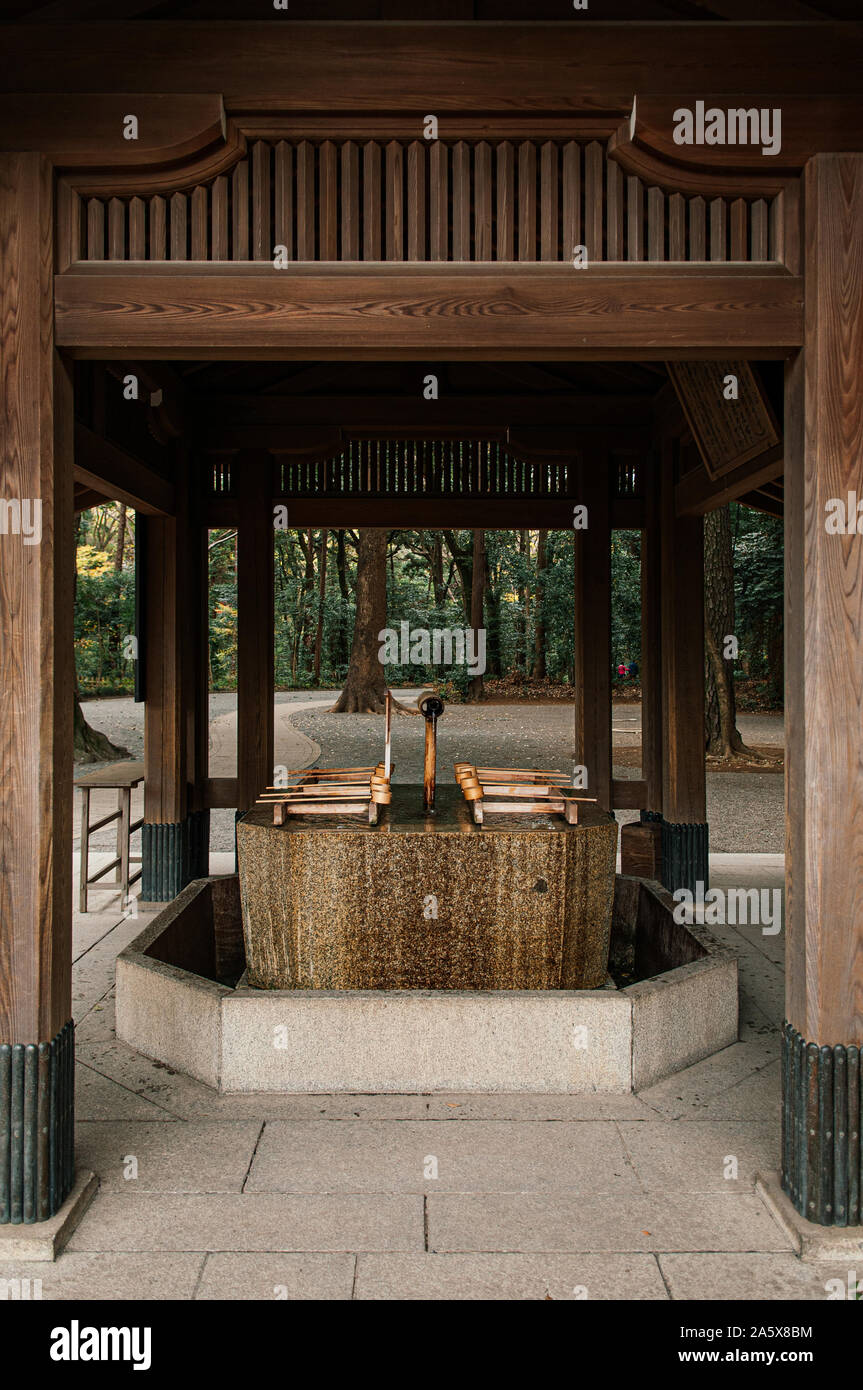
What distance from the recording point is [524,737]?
18750 mm

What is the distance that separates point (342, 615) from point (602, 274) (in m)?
28.1

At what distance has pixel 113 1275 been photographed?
2.91m

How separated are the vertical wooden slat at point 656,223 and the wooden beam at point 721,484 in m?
1.40

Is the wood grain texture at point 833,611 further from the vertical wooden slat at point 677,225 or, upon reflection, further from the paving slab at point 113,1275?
the paving slab at point 113,1275

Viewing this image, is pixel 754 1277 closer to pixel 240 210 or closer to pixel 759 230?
pixel 759 230

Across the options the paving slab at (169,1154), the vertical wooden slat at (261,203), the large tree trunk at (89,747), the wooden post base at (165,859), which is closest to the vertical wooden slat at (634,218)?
the vertical wooden slat at (261,203)

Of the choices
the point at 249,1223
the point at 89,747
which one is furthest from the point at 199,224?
the point at 89,747

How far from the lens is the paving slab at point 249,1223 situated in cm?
306

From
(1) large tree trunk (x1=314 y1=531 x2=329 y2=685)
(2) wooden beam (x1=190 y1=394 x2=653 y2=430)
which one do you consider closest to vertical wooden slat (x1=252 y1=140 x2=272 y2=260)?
(2) wooden beam (x1=190 y1=394 x2=653 y2=430)

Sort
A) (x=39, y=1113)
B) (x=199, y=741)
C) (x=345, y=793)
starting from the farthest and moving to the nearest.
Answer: (x=199, y=741) < (x=345, y=793) < (x=39, y=1113)

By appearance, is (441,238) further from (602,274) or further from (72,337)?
(72,337)

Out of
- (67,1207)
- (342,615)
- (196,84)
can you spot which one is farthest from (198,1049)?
(342,615)

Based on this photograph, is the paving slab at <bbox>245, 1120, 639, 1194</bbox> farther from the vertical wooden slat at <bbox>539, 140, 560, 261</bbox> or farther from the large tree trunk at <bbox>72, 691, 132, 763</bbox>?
the large tree trunk at <bbox>72, 691, 132, 763</bbox>

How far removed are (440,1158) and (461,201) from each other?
351cm
